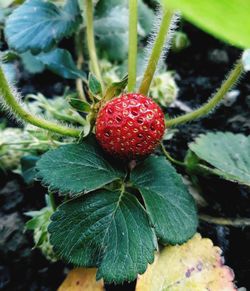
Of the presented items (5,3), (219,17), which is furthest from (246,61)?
(5,3)

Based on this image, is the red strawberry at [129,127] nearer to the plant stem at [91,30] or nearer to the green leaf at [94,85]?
the green leaf at [94,85]

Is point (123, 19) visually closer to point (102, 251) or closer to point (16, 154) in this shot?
point (16, 154)

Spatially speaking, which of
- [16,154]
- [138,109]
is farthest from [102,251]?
[16,154]

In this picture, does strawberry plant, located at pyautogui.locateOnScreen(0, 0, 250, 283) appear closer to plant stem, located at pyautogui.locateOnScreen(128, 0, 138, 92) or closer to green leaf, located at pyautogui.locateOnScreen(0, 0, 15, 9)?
plant stem, located at pyautogui.locateOnScreen(128, 0, 138, 92)

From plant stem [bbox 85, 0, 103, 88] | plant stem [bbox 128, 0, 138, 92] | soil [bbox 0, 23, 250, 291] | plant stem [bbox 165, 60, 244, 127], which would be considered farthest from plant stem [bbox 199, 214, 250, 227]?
plant stem [bbox 85, 0, 103, 88]

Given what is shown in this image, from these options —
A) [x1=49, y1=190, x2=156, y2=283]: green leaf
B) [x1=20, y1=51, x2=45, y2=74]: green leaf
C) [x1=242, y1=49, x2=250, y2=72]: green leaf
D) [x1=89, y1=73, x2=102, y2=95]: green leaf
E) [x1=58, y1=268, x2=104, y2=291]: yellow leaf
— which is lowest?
[x1=58, y1=268, x2=104, y2=291]: yellow leaf

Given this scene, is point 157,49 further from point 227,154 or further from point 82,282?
point 82,282

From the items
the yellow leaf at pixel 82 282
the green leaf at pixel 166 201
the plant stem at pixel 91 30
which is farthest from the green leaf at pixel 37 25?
the yellow leaf at pixel 82 282

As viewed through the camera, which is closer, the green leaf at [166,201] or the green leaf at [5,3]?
the green leaf at [166,201]
